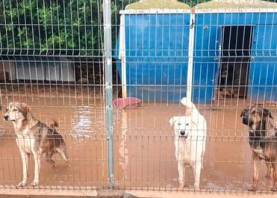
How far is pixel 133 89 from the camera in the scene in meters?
8.87

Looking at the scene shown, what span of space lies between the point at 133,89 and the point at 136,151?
119 inches

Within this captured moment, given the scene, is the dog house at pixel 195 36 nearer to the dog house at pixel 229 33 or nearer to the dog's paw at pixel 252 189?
the dog house at pixel 229 33

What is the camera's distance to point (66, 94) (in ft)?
32.3

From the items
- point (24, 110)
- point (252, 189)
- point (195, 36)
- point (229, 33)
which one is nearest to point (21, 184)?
point (24, 110)

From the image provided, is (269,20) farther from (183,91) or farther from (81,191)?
(81,191)

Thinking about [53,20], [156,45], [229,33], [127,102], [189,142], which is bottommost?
[127,102]

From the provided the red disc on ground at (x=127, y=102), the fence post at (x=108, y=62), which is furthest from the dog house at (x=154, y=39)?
the fence post at (x=108, y=62)

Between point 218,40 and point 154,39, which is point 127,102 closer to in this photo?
point 154,39

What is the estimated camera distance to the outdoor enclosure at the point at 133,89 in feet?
15.5

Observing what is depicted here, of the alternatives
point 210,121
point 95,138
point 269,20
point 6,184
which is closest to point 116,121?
point 95,138

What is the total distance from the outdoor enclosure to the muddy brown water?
0.02 m

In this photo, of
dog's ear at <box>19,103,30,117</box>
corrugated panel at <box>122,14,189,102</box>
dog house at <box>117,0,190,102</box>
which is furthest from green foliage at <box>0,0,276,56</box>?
corrugated panel at <box>122,14,189,102</box>

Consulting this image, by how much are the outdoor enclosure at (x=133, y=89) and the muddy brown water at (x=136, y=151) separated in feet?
0.05

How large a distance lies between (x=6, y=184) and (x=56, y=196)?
0.85 meters
